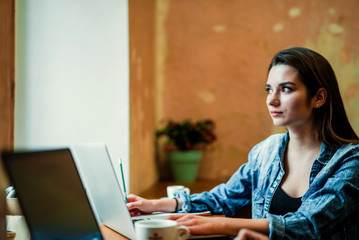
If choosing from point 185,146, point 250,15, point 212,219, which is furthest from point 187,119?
point 212,219

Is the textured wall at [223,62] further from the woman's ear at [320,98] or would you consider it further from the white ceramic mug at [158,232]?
the white ceramic mug at [158,232]

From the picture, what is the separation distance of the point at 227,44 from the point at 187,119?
2.13ft

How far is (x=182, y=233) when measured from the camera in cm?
101

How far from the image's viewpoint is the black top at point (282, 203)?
139 cm

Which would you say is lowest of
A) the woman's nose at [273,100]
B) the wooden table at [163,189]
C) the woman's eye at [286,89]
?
the wooden table at [163,189]

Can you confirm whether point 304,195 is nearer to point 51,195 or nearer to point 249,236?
point 249,236

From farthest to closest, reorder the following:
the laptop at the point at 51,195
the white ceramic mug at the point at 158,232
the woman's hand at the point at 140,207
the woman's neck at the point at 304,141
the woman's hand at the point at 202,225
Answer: the woman's neck at the point at 304,141, the woman's hand at the point at 140,207, the woman's hand at the point at 202,225, the white ceramic mug at the point at 158,232, the laptop at the point at 51,195

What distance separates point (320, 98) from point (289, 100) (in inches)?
5.5

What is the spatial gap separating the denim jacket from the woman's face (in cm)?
15

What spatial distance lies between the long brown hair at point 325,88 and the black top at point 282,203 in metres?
0.25

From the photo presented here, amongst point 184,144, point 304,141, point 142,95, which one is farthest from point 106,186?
point 184,144

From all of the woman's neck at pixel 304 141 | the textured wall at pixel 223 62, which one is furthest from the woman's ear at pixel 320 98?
the textured wall at pixel 223 62

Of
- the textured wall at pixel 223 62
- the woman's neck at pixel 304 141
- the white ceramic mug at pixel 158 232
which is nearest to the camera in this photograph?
the white ceramic mug at pixel 158 232

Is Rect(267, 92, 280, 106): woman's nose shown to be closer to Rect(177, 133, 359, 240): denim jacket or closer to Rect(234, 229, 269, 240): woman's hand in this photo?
Rect(177, 133, 359, 240): denim jacket
